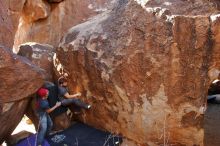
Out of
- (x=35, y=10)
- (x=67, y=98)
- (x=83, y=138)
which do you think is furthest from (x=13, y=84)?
(x=35, y=10)

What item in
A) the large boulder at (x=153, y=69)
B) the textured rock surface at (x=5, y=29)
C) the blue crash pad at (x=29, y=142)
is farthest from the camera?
the textured rock surface at (x=5, y=29)

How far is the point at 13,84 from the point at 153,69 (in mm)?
1867

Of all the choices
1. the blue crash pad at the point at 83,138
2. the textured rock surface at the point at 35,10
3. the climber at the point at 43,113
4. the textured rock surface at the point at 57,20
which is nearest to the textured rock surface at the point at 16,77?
the climber at the point at 43,113

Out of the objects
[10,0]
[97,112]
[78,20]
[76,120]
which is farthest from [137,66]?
[78,20]

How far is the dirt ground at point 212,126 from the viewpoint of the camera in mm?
5445

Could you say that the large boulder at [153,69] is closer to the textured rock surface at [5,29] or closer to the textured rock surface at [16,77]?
the textured rock surface at [16,77]

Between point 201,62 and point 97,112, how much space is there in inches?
68.8

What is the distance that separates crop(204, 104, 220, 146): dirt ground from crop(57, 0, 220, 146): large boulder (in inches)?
26.9

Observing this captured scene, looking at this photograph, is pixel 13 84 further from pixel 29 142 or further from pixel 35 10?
pixel 35 10

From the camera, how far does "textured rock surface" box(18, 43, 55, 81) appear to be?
6.07 metres

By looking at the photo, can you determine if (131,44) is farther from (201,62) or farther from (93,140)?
(93,140)

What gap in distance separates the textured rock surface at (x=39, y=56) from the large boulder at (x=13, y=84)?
3.89 ft

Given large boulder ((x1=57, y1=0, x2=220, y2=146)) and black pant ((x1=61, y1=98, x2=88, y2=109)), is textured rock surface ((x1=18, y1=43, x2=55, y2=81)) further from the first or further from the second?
large boulder ((x1=57, y1=0, x2=220, y2=146))

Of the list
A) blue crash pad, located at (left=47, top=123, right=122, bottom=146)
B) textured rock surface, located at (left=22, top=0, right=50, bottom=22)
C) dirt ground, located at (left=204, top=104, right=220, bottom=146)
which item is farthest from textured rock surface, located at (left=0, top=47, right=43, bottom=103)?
textured rock surface, located at (left=22, top=0, right=50, bottom=22)
